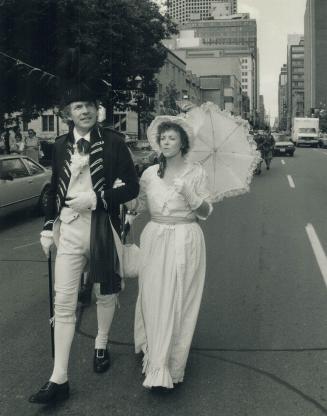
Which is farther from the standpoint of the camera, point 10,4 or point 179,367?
point 10,4

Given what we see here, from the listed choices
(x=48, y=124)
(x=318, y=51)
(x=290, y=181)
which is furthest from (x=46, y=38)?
(x=318, y=51)

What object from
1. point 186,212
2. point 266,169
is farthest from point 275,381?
point 266,169

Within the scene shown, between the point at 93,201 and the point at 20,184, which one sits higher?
the point at 93,201

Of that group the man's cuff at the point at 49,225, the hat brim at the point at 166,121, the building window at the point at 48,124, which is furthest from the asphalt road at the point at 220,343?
the building window at the point at 48,124

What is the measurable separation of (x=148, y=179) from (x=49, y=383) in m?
1.42

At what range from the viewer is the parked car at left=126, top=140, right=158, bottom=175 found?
20634 mm

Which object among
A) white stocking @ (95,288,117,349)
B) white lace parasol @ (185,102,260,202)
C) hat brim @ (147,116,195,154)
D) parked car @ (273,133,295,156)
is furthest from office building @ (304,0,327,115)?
white stocking @ (95,288,117,349)

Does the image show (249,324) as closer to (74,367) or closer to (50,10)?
(74,367)

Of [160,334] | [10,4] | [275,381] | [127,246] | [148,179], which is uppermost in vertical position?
[10,4]

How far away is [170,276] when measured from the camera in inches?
148

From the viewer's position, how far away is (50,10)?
14867 millimetres

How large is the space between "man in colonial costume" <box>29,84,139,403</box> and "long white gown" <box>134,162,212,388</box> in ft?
0.64

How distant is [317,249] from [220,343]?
4388 millimetres

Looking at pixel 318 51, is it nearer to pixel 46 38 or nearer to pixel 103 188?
pixel 46 38
